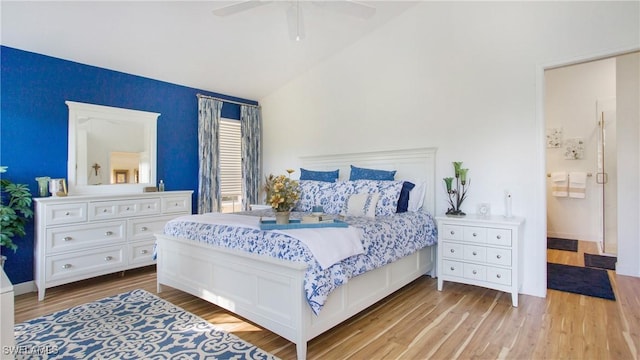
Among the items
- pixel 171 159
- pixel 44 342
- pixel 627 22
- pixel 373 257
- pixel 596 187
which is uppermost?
pixel 627 22

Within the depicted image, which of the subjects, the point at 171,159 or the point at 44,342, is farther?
the point at 171,159

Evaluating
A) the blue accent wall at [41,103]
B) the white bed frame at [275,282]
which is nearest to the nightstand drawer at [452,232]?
the white bed frame at [275,282]

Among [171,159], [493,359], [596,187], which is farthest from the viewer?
[596,187]

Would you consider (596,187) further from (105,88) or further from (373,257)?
(105,88)

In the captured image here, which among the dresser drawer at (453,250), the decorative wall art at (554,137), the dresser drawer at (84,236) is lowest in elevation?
the dresser drawer at (453,250)

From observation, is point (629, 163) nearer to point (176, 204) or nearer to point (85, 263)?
point (176, 204)

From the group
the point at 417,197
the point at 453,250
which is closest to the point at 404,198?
the point at 417,197

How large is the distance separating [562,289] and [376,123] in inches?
111

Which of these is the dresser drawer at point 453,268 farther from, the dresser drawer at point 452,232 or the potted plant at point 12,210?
the potted plant at point 12,210

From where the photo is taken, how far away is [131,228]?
3.87 metres

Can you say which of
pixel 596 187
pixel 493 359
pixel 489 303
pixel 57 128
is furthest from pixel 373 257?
pixel 596 187

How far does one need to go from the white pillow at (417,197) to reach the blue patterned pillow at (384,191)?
0.29 m

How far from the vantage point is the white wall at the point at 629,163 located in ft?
12.4

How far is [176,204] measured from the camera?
432 cm
